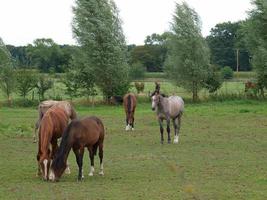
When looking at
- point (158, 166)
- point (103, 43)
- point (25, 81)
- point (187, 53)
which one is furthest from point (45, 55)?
point (158, 166)

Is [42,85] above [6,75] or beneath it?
beneath

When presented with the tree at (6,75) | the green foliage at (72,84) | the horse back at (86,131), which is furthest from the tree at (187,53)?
the horse back at (86,131)

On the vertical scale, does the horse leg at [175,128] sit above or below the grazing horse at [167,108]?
below

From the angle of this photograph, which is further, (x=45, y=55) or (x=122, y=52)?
(x=45, y=55)

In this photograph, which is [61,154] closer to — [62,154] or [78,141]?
[62,154]

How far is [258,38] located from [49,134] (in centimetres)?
3179

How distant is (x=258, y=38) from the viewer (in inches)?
1624

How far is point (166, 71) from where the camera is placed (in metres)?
43.2

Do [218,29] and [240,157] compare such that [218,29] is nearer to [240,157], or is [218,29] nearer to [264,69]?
[264,69]

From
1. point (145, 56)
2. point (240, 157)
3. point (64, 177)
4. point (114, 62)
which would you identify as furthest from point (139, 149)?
point (145, 56)

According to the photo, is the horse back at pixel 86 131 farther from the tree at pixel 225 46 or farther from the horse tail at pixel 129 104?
Answer: the tree at pixel 225 46

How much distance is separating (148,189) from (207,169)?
2.75 metres

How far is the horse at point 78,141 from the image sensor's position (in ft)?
37.2

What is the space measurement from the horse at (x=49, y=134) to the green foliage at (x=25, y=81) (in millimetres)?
28725
